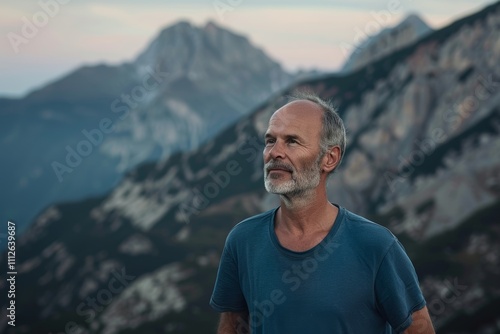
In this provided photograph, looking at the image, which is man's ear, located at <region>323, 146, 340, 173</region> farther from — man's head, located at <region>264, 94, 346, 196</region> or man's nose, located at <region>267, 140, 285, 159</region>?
man's nose, located at <region>267, 140, 285, 159</region>

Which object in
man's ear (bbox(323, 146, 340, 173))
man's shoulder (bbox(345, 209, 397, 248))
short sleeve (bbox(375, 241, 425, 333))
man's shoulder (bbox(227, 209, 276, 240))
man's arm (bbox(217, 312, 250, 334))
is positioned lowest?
man's arm (bbox(217, 312, 250, 334))

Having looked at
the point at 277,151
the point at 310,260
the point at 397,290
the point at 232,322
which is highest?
the point at 277,151

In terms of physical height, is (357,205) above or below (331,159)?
below

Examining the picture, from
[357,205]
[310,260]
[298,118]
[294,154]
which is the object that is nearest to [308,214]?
[310,260]

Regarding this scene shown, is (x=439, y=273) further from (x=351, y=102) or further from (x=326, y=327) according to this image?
(x=351, y=102)

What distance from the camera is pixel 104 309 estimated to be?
316ft

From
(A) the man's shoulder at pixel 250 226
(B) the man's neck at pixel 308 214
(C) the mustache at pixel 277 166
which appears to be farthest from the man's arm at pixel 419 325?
(C) the mustache at pixel 277 166

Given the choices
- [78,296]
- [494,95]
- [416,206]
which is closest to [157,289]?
[78,296]

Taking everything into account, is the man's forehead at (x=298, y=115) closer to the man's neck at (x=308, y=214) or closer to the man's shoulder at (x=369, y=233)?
the man's neck at (x=308, y=214)

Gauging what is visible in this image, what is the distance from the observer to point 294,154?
5.95 metres

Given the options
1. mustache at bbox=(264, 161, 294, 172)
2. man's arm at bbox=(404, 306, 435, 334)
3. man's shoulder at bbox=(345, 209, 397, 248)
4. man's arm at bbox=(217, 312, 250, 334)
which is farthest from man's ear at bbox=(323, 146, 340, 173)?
man's arm at bbox=(217, 312, 250, 334)

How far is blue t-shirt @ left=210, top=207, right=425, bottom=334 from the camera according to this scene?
5.55 metres

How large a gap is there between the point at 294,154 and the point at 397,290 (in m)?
1.53

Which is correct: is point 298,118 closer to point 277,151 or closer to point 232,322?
point 277,151
